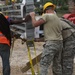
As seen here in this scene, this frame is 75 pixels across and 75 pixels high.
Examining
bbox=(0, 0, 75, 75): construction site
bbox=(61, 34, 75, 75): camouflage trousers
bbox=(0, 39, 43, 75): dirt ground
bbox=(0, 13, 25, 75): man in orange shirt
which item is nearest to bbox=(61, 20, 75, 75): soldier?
bbox=(61, 34, 75, 75): camouflage trousers

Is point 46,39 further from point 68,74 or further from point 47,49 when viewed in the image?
point 68,74

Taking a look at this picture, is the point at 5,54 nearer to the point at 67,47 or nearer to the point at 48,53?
the point at 48,53

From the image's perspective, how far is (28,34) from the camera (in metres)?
6.83

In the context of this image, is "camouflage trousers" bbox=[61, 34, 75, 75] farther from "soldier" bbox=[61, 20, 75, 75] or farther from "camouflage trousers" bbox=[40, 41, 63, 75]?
"camouflage trousers" bbox=[40, 41, 63, 75]

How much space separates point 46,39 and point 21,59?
391cm

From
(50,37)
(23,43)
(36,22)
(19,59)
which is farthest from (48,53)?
(19,59)

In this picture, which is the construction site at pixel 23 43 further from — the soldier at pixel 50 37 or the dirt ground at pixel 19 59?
the soldier at pixel 50 37

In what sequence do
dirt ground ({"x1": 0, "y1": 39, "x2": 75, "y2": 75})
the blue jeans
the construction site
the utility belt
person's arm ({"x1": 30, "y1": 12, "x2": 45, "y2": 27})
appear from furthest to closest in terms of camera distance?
dirt ground ({"x1": 0, "y1": 39, "x2": 75, "y2": 75}) < the utility belt < the blue jeans < the construction site < person's arm ({"x1": 30, "y1": 12, "x2": 45, "y2": 27})

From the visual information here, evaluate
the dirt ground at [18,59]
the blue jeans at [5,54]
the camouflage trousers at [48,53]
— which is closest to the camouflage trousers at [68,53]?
the camouflage trousers at [48,53]

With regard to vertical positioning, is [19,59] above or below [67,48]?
below

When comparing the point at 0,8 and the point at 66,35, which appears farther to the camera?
the point at 0,8

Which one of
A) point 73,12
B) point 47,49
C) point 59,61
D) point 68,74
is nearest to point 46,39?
point 47,49

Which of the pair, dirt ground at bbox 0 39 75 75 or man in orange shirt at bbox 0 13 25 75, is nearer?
man in orange shirt at bbox 0 13 25 75

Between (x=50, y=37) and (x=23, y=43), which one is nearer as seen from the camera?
(x=50, y=37)
